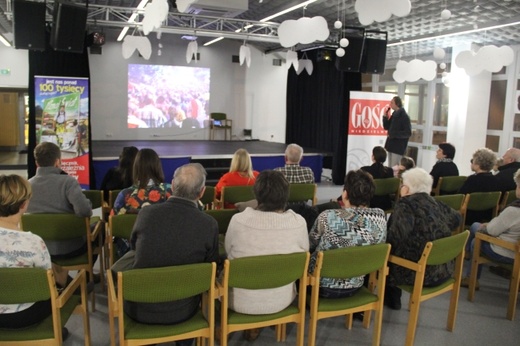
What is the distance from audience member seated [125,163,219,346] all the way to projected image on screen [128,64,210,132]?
10711mm

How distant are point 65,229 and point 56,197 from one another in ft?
1.01

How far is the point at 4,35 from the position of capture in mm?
10203

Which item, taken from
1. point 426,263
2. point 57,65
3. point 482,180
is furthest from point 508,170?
point 57,65

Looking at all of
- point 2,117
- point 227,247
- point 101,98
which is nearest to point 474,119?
point 227,247

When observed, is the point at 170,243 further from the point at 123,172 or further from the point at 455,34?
the point at 455,34

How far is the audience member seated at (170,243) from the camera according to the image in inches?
82.9

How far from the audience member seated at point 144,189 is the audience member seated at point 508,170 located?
3329 mm

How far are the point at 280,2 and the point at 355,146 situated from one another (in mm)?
2945

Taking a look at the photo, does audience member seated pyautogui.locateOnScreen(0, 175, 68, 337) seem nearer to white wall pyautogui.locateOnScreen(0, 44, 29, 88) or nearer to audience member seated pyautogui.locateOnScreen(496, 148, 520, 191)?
audience member seated pyautogui.locateOnScreen(496, 148, 520, 191)

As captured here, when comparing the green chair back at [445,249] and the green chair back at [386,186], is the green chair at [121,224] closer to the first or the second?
the green chair back at [445,249]

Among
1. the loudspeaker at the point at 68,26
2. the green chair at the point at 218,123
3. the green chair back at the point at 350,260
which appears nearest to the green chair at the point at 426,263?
the green chair back at the point at 350,260

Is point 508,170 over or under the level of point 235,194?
over

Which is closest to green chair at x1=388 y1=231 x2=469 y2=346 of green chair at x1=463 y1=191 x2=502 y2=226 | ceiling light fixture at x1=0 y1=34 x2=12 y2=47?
green chair at x1=463 y1=191 x2=502 y2=226

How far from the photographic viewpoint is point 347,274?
2.34 metres
